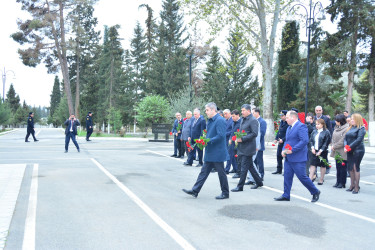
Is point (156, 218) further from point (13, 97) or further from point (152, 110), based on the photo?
point (13, 97)

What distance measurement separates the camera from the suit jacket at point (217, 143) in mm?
6988

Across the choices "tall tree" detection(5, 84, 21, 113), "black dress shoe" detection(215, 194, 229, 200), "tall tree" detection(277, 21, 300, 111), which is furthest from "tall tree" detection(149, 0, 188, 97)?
"tall tree" detection(5, 84, 21, 113)

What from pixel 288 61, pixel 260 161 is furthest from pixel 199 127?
pixel 288 61

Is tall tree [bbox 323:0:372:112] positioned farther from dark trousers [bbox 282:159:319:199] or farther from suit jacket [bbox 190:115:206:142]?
dark trousers [bbox 282:159:319:199]

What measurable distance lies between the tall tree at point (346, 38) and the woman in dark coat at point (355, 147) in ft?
62.5

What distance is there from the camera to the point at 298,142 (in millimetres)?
6781

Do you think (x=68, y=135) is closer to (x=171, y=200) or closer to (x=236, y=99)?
(x=171, y=200)

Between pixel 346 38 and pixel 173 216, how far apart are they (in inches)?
1013

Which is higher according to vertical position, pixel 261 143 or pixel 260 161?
pixel 261 143

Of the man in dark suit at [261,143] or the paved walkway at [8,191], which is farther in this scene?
the man in dark suit at [261,143]

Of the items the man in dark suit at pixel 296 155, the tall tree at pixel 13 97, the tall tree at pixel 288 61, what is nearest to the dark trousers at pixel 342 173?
the man in dark suit at pixel 296 155

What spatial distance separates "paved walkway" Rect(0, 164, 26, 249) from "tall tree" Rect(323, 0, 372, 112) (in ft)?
74.8

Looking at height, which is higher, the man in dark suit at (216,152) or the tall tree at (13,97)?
the tall tree at (13,97)

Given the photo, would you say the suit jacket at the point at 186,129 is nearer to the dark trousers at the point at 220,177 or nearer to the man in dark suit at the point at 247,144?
the man in dark suit at the point at 247,144
